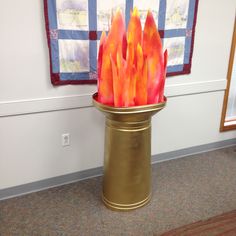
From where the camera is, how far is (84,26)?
1.95 metres

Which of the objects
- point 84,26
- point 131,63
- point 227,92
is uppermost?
point 84,26

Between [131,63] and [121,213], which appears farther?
[121,213]

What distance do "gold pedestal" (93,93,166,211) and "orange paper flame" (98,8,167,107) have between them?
0.07 metres

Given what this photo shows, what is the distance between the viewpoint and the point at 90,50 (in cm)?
202

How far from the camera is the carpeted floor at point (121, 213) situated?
1.81 metres

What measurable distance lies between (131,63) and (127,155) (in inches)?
23.7

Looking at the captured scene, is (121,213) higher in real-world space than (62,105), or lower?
lower

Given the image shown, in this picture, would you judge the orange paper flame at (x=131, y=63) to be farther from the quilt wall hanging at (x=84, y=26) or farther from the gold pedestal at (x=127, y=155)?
the quilt wall hanging at (x=84, y=26)

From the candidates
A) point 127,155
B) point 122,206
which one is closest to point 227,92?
point 127,155

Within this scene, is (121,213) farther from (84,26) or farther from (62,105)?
(84,26)

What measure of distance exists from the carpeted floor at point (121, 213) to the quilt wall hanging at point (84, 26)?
880 millimetres

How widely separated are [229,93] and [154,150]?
3.31 feet

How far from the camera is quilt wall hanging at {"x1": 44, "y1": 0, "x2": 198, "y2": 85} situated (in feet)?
6.13

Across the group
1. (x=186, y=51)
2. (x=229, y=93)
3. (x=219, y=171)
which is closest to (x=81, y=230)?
(x=219, y=171)
